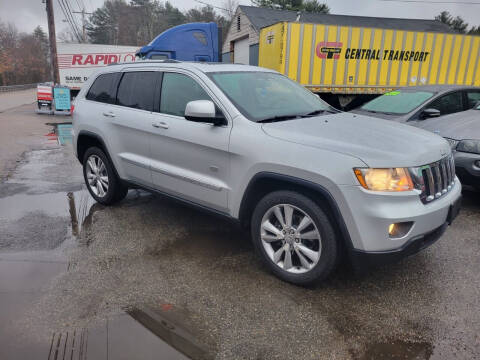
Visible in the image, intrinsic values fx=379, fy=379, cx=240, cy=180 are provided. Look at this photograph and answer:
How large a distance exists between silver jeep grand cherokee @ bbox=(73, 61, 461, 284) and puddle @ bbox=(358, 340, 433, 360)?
0.56 meters

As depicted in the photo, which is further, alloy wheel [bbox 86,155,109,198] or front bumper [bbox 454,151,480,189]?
alloy wheel [bbox 86,155,109,198]

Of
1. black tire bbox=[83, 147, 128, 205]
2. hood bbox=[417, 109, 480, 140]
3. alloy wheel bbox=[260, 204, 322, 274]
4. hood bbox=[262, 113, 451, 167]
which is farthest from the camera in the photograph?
hood bbox=[417, 109, 480, 140]

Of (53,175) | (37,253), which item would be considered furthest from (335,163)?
(53,175)

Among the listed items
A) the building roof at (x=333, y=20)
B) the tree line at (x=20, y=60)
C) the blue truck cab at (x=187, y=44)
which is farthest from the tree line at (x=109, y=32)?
the blue truck cab at (x=187, y=44)

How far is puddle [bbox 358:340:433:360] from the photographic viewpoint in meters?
2.41

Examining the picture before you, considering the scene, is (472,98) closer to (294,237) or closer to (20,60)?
(294,237)

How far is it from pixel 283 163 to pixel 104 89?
3.02 meters

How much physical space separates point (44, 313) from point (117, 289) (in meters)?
0.55

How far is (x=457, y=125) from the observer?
17.4 feet

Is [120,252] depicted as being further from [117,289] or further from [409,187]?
[409,187]

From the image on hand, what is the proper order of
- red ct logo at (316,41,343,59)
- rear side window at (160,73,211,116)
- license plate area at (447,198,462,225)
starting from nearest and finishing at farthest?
1. license plate area at (447,198,462,225)
2. rear side window at (160,73,211,116)
3. red ct logo at (316,41,343,59)

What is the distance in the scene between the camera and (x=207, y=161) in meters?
3.56

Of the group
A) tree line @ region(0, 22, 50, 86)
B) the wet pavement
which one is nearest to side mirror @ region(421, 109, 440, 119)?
the wet pavement

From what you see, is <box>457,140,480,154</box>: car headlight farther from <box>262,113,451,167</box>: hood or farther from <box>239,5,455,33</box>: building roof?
<box>239,5,455,33</box>: building roof
